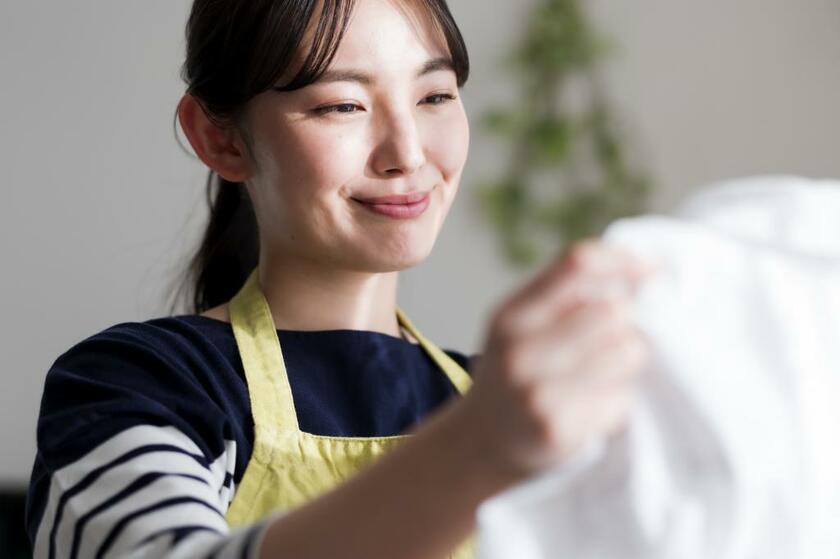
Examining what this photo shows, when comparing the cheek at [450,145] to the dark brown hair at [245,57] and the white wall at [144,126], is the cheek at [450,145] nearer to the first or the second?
the dark brown hair at [245,57]

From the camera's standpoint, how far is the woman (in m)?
0.61

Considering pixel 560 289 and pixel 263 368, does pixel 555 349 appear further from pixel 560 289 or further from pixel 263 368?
pixel 263 368

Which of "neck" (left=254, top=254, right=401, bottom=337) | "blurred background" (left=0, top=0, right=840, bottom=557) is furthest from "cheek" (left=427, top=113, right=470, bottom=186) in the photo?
"blurred background" (left=0, top=0, right=840, bottom=557)

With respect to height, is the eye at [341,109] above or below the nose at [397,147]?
above

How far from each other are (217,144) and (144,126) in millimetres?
1054

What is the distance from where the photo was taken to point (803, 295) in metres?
0.46

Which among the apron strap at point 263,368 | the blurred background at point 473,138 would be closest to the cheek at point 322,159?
the apron strap at point 263,368

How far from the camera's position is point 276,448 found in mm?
803

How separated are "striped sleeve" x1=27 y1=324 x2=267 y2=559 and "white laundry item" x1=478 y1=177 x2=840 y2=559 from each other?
141mm

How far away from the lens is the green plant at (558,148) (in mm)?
2002

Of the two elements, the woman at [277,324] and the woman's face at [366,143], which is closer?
the woman at [277,324]

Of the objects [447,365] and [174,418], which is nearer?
[174,418]

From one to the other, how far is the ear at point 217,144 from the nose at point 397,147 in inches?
4.8

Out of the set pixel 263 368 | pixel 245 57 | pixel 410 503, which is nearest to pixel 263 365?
pixel 263 368
